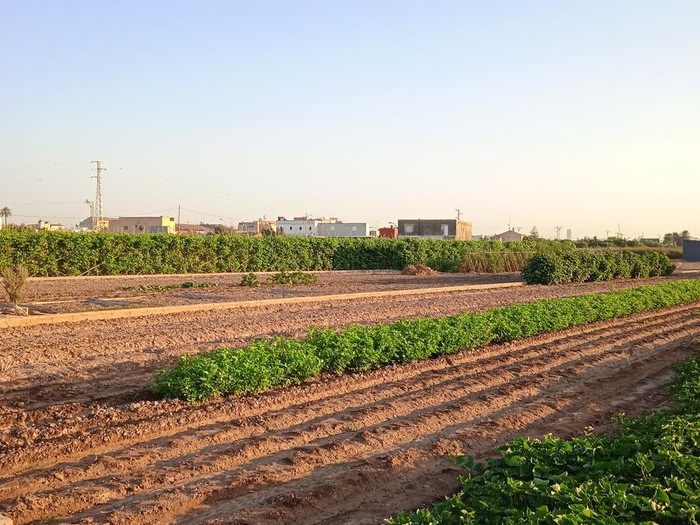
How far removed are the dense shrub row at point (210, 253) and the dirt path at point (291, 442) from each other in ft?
60.8

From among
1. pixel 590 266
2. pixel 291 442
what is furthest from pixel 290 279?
pixel 291 442

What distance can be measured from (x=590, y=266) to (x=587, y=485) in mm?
29662

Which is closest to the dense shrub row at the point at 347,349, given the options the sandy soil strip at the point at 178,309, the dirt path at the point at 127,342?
the dirt path at the point at 127,342

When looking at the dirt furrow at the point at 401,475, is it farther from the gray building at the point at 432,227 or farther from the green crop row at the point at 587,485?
the gray building at the point at 432,227

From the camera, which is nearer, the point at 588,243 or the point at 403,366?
the point at 403,366

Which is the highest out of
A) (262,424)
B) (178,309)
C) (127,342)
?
(178,309)

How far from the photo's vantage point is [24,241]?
85.5ft

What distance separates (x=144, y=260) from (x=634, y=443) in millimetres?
27293

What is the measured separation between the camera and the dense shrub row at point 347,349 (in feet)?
27.2

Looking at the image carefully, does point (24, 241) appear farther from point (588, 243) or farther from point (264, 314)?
point (588, 243)

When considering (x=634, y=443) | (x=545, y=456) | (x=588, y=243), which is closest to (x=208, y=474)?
(x=545, y=456)

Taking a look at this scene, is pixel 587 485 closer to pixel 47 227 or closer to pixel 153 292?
pixel 153 292

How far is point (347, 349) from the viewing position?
32.8 ft

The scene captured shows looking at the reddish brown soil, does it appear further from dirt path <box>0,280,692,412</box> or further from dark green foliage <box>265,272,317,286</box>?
dirt path <box>0,280,692,412</box>
